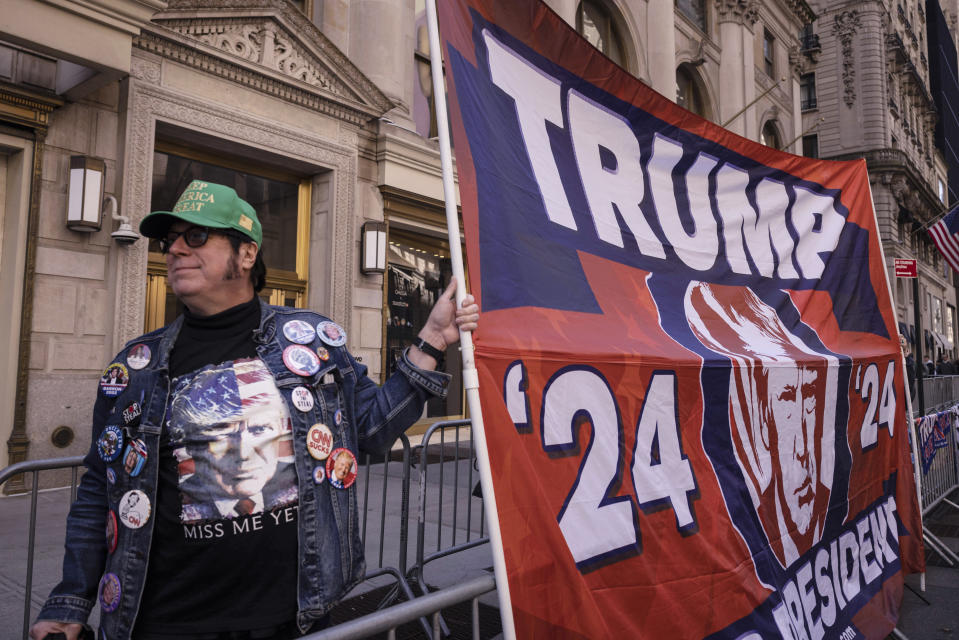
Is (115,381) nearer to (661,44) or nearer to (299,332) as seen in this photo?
(299,332)

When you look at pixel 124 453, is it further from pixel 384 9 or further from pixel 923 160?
pixel 923 160

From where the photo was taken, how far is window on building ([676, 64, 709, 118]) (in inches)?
718

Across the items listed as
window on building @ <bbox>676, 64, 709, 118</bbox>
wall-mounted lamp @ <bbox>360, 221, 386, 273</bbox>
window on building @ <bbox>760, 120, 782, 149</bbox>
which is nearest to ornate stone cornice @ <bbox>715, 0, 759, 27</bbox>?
window on building @ <bbox>676, 64, 709, 118</bbox>

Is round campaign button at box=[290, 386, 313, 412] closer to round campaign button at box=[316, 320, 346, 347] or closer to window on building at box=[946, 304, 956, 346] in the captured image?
round campaign button at box=[316, 320, 346, 347]

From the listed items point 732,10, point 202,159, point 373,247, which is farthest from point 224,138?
point 732,10

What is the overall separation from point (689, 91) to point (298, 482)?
19.4m

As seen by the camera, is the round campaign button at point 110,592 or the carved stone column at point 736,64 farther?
the carved stone column at point 736,64

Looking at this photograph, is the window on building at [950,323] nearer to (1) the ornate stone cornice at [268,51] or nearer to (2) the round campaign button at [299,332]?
(1) the ornate stone cornice at [268,51]

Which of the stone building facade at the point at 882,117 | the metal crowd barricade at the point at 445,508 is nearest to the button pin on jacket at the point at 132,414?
the metal crowd barricade at the point at 445,508

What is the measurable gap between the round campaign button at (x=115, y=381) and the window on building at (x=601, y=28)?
48.5ft

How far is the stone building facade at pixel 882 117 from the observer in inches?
1479

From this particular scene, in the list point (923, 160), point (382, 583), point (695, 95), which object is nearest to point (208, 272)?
point (382, 583)

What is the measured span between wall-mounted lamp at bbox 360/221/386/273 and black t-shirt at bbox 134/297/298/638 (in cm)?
789

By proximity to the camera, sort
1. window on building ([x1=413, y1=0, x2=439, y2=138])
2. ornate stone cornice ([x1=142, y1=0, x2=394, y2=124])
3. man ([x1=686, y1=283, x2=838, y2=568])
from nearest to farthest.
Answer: man ([x1=686, y1=283, x2=838, y2=568]) → ornate stone cornice ([x1=142, y1=0, x2=394, y2=124]) → window on building ([x1=413, y1=0, x2=439, y2=138])
